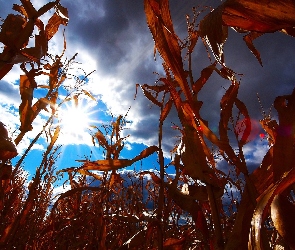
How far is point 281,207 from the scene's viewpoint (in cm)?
41

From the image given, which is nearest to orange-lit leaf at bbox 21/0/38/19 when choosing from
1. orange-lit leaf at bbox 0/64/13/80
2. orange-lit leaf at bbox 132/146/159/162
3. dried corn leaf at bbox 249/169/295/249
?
orange-lit leaf at bbox 0/64/13/80

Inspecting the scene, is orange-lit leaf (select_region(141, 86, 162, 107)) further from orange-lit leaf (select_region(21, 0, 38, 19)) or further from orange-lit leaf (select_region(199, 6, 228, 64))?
orange-lit leaf (select_region(199, 6, 228, 64))

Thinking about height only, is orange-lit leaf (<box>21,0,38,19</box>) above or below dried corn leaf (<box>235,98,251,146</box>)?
above

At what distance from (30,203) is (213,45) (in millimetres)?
1202

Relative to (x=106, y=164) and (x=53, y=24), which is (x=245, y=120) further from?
(x=53, y=24)

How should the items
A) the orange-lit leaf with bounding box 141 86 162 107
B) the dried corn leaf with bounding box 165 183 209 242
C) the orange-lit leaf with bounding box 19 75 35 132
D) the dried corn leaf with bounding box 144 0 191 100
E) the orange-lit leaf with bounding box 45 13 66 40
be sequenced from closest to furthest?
1. the dried corn leaf with bounding box 144 0 191 100
2. the dried corn leaf with bounding box 165 183 209 242
3. the orange-lit leaf with bounding box 19 75 35 132
4. the orange-lit leaf with bounding box 45 13 66 40
5. the orange-lit leaf with bounding box 141 86 162 107

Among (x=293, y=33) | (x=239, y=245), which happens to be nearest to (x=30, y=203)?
(x=239, y=245)

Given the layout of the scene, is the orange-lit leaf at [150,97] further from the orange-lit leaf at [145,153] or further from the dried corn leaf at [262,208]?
the dried corn leaf at [262,208]

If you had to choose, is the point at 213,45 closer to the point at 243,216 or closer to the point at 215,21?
the point at 215,21

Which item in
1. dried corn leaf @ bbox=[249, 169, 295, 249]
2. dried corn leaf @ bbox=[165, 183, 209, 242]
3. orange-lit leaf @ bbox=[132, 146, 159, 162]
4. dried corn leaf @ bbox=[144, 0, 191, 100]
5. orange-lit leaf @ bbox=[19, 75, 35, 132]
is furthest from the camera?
orange-lit leaf @ bbox=[19, 75, 35, 132]

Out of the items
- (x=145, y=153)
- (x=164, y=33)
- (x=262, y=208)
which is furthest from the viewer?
(x=145, y=153)

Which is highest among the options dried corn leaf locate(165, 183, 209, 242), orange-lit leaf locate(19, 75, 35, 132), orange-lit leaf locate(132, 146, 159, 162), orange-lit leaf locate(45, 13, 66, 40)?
orange-lit leaf locate(45, 13, 66, 40)

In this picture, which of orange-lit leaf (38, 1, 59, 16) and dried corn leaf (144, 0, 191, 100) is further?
orange-lit leaf (38, 1, 59, 16)

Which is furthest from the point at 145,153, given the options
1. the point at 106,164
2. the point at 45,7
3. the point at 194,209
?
the point at 45,7
